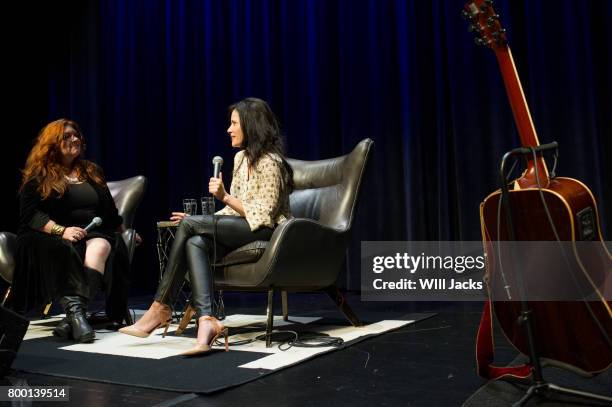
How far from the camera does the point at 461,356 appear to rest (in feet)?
7.31

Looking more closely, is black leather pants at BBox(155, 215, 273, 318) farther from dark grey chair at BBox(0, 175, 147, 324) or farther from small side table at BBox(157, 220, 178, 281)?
dark grey chair at BBox(0, 175, 147, 324)

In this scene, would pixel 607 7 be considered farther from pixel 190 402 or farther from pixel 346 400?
pixel 190 402

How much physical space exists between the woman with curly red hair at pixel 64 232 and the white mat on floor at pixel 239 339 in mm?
160

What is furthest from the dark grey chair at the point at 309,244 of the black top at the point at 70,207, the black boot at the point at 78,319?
the black top at the point at 70,207

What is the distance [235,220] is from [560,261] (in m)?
1.39

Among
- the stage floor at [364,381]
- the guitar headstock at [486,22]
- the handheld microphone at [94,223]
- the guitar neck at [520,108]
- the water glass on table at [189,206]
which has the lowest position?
the stage floor at [364,381]

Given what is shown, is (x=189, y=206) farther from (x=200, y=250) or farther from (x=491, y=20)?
(x=491, y=20)

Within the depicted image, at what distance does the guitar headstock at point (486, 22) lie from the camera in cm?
171

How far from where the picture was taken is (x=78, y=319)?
2766mm

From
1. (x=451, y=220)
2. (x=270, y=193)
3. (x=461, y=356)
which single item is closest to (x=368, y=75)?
(x=451, y=220)

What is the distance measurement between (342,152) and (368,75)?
1.96 ft

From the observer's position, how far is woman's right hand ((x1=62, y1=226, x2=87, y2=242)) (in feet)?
9.53

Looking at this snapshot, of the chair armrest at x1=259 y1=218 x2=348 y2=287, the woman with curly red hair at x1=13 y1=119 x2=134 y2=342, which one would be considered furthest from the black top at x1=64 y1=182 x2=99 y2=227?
the chair armrest at x1=259 y1=218 x2=348 y2=287

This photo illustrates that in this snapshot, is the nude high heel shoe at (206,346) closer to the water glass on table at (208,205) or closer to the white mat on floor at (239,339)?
the white mat on floor at (239,339)
